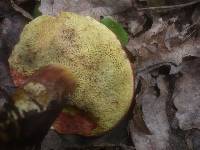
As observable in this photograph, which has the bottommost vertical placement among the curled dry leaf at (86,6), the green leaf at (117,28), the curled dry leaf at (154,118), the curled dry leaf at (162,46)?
the curled dry leaf at (154,118)

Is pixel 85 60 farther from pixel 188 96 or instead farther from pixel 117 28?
pixel 188 96

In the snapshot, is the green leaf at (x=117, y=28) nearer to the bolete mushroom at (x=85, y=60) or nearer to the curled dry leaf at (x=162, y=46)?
the curled dry leaf at (x=162, y=46)

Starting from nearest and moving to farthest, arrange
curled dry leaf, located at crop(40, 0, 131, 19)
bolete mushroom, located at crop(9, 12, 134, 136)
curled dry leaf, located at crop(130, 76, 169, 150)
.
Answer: bolete mushroom, located at crop(9, 12, 134, 136) < curled dry leaf, located at crop(130, 76, 169, 150) < curled dry leaf, located at crop(40, 0, 131, 19)

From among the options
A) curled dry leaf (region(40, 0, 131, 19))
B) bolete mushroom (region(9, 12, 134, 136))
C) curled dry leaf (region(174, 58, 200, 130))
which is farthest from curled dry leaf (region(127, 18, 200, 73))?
bolete mushroom (region(9, 12, 134, 136))

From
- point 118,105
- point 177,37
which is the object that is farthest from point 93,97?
point 177,37

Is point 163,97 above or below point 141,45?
below

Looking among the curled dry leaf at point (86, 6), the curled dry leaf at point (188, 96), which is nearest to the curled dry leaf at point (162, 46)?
the curled dry leaf at point (188, 96)

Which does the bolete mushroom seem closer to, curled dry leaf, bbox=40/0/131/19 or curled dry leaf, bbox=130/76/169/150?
curled dry leaf, bbox=130/76/169/150

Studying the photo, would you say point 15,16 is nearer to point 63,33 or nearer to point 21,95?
point 63,33
